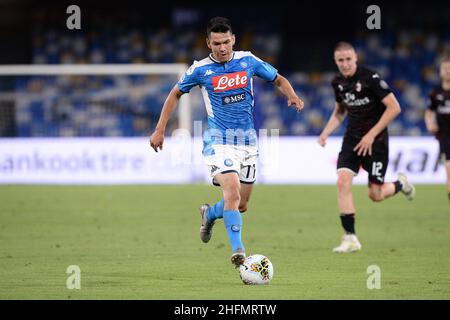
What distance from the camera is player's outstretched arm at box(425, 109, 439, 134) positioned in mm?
13852

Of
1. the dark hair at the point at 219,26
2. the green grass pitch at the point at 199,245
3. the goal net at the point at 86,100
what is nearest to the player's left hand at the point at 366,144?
the green grass pitch at the point at 199,245

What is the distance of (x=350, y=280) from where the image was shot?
326 inches

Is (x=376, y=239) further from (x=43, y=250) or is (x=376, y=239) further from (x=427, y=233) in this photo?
(x=43, y=250)

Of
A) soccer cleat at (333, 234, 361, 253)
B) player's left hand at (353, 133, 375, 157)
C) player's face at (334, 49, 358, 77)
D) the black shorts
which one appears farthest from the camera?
the black shorts

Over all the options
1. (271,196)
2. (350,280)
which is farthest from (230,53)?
(271,196)

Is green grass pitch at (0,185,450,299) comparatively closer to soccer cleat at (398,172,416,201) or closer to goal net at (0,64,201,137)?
soccer cleat at (398,172,416,201)

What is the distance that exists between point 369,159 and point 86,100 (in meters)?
11.8

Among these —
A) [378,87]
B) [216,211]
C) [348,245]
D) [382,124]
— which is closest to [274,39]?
[378,87]

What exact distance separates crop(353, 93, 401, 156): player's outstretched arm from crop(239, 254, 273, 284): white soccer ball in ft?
8.54

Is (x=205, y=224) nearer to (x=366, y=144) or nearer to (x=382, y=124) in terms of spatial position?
(x=366, y=144)

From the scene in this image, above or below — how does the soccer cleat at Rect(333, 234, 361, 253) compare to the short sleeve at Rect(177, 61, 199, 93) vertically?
below

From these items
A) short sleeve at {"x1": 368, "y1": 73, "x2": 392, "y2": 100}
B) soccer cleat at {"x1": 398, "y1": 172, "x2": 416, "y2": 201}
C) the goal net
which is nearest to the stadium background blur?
the goal net

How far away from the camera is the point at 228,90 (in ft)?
28.7

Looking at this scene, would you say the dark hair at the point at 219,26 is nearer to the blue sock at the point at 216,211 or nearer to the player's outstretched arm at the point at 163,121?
the player's outstretched arm at the point at 163,121
